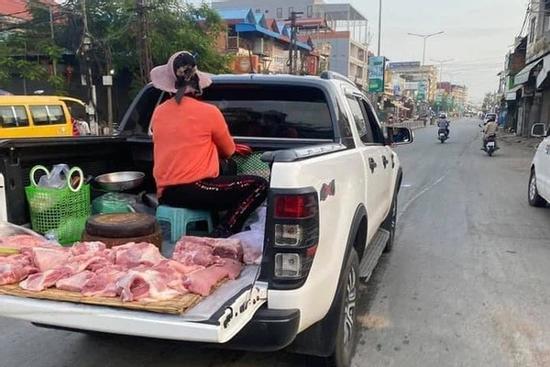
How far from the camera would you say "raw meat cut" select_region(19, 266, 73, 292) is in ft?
7.91

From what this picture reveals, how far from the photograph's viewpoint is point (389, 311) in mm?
4449

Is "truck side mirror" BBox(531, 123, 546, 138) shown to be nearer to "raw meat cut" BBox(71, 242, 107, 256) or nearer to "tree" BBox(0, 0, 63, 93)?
"raw meat cut" BBox(71, 242, 107, 256)

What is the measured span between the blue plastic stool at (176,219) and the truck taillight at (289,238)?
1.21 m

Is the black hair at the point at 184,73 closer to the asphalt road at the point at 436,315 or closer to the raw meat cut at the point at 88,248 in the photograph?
the raw meat cut at the point at 88,248

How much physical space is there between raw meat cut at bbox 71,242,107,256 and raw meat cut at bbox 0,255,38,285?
239 mm

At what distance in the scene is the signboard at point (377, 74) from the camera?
5434 cm

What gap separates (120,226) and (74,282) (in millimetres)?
697

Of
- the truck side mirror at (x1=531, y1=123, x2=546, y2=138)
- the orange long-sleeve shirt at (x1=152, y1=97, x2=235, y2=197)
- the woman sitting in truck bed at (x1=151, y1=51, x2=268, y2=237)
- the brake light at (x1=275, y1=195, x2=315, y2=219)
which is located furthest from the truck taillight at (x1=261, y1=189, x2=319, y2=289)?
the truck side mirror at (x1=531, y1=123, x2=546, y2=138)

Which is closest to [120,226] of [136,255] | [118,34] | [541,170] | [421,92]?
[136,255]

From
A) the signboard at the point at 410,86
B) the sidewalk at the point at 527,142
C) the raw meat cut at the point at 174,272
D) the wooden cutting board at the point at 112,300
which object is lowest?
the sidewalk at the point at 527,142

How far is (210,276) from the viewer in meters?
2.56

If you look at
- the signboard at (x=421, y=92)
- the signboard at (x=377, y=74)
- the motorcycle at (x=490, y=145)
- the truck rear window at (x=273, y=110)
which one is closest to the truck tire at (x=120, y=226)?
the truck rear window at (x=273, y=110)

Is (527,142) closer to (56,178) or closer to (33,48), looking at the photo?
(33,48)

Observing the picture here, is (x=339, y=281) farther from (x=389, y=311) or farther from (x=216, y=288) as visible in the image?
(x=389, y=311)
